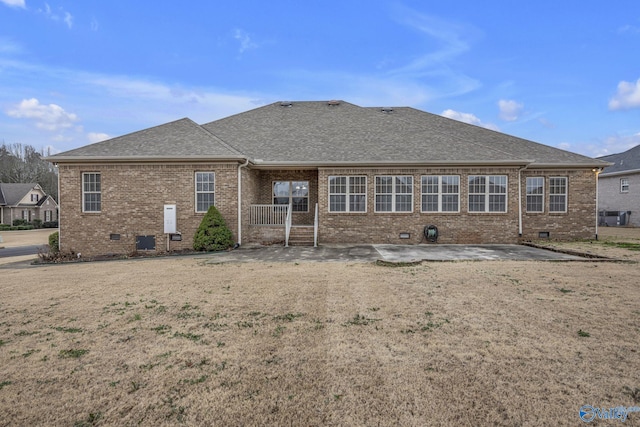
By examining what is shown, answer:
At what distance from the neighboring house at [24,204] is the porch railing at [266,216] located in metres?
44.4

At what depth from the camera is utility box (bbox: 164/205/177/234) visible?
12.7 meters

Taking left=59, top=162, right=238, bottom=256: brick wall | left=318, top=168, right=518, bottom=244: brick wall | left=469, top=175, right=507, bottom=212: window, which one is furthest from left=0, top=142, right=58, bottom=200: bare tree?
left=469, top=175, right=507, bottom=212: window

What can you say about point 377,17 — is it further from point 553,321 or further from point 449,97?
point 553,321

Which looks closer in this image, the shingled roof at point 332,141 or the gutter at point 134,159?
the gutter at point 134,159

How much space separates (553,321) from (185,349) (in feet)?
16.0

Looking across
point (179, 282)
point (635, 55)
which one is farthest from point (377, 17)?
point (635, 55)

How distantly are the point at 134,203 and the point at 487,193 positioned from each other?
1486 cm

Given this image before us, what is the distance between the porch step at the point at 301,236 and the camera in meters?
13.6

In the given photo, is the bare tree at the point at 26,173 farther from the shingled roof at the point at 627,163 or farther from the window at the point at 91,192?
the shingled roof at the point at 627,163

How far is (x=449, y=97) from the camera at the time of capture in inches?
1182

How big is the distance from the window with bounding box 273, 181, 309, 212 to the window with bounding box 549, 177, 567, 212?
11.6 meters

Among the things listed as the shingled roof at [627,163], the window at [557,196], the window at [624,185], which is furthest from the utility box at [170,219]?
the window at [624,185]

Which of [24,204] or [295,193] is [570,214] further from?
[24,204]

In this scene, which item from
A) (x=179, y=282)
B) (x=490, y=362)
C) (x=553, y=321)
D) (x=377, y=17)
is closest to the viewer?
(x=490, y=362)
